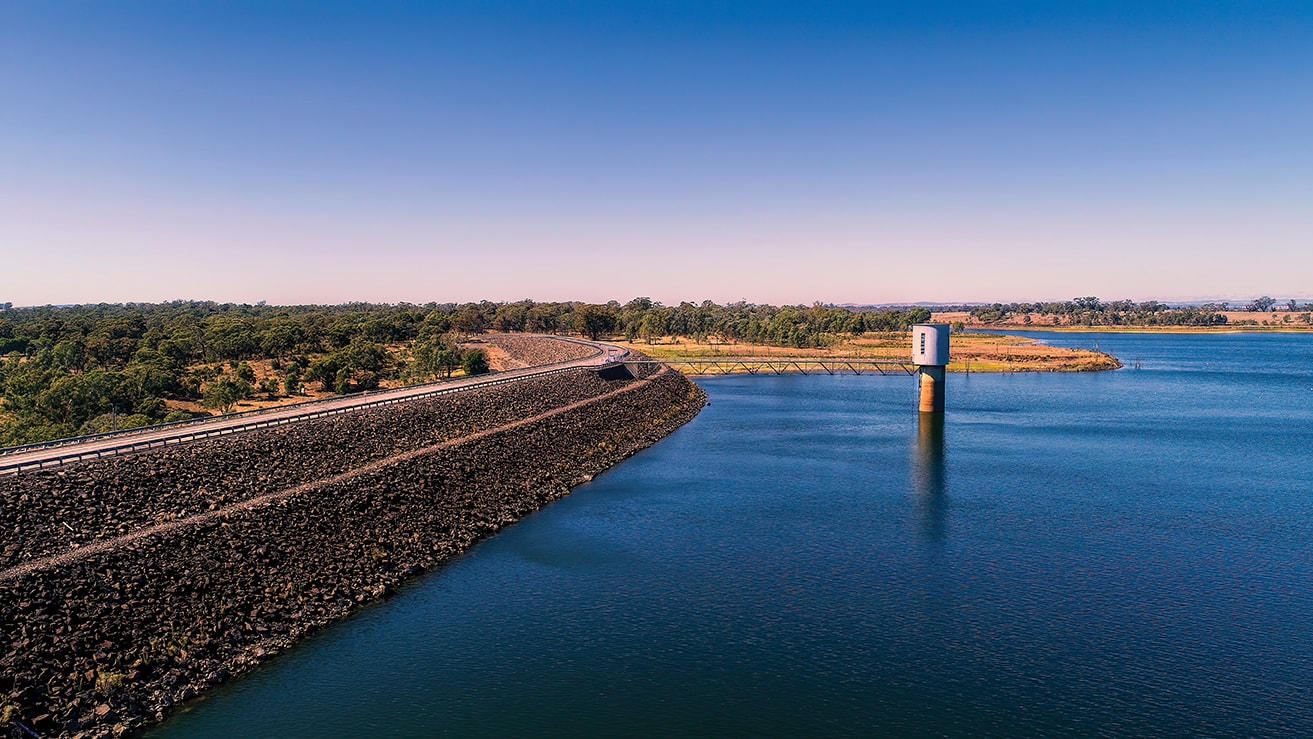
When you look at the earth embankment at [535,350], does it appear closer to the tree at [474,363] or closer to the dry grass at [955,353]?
the tree at [474,363]

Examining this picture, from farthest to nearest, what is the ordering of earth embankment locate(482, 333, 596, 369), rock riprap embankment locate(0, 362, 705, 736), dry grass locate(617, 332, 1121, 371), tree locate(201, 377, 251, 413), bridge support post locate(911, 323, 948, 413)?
1. dry grass locate(617, 332, 1121, 371)
2. earth embankment locate(482, 333, 596, 369)
3. bridge support post locate(911, 323, 948, 413)
4. tree locate(201, 377, 251, 413)
5. rock riprap embankment locate(0, 362, 705, 736)

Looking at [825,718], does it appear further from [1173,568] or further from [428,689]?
[1173,568]

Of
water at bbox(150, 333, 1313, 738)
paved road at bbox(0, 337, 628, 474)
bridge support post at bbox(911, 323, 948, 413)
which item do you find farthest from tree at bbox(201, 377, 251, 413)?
bridge support post at bbox(911, 323, 948, 413)

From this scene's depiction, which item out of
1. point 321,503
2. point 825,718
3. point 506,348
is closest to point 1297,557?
point 825,718

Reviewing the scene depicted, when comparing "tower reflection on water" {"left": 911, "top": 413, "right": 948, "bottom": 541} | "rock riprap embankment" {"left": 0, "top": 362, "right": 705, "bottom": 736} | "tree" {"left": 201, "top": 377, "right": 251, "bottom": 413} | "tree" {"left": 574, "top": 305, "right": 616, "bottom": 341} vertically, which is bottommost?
"tower reflection on water" {"left": 911, "top": 413, "right": 948, "bottom": 541}

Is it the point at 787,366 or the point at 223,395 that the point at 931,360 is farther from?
the point at 223,395

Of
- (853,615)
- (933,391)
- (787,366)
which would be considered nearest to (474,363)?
(787,366)

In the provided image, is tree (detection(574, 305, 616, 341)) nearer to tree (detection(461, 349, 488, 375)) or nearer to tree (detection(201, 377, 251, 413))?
tree (detection(461, 349, 488, 375))
